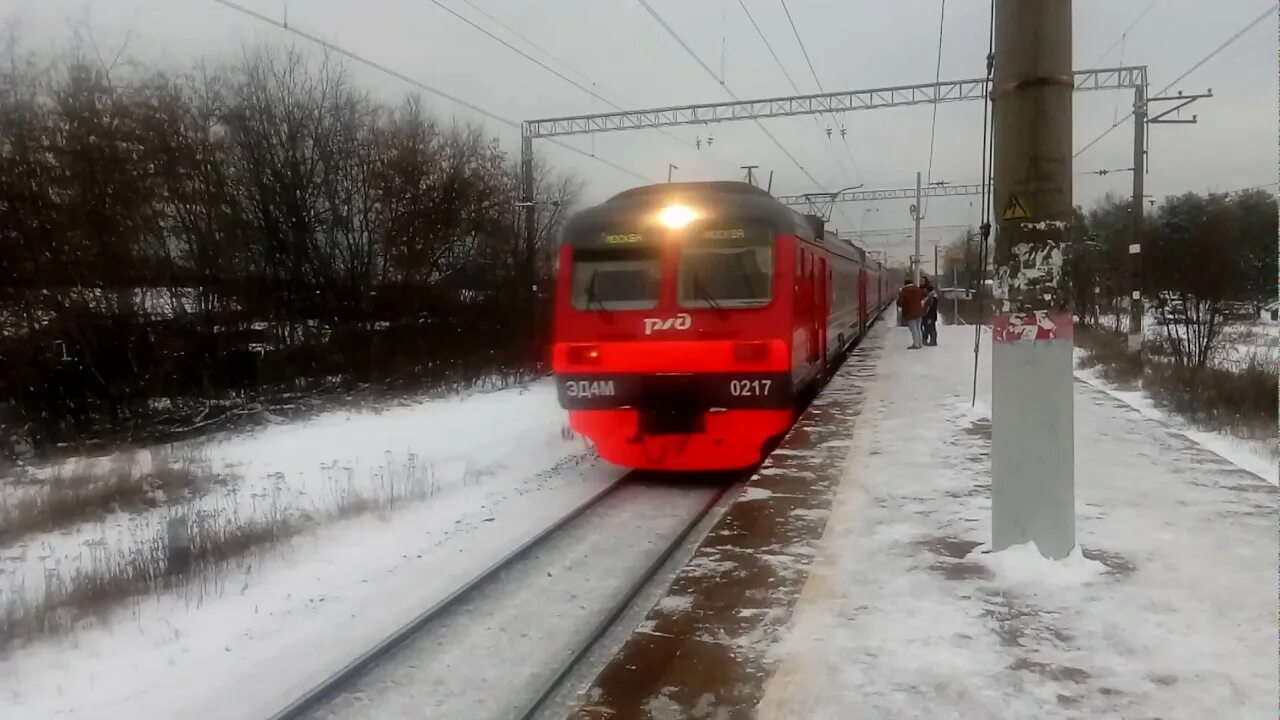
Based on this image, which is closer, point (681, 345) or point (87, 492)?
point (681, 345)

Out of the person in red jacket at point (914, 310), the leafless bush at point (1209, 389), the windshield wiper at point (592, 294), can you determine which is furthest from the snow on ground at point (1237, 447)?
the person in red jacket at point (914, 310)

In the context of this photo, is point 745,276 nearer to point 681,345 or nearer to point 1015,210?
point 681,345

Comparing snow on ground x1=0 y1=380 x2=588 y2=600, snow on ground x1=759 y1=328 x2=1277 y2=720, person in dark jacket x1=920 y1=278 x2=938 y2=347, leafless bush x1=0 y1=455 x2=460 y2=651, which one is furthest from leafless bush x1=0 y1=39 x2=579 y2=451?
snow on ground x1=759 y1=328 x2=1277 y2=720

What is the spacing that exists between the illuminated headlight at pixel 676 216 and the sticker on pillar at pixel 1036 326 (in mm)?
4311

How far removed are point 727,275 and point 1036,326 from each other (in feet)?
13.3

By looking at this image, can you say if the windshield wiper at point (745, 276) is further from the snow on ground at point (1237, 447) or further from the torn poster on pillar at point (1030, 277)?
the snow on ground at point (1237, 447)

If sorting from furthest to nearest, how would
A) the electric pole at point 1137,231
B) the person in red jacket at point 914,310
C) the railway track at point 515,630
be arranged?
the person in red jacket at point 914,310
the electric pole at point 1137,231
the railway track at point 515,630

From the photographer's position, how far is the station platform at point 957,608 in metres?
3.47

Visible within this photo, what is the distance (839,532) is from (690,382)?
2812mm

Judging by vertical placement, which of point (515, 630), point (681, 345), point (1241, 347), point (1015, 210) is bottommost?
point (515, 630)

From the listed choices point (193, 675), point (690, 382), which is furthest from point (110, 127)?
point (193, 675)

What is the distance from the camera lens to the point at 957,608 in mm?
4246

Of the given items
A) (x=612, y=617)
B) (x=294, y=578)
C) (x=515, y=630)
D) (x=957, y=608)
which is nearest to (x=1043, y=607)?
(x=957, y=608)

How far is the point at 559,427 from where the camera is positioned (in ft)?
42.1
